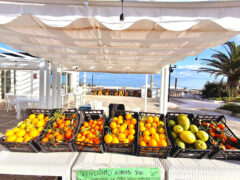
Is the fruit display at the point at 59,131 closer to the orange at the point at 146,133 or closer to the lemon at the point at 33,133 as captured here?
the lemon at the point at 33,133

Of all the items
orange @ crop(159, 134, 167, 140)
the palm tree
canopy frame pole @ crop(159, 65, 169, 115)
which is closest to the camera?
orange @ crop(159, 134, 167, 140)

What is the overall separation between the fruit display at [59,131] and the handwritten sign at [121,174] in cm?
35

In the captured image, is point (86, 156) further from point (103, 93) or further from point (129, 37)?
point (103, 93)

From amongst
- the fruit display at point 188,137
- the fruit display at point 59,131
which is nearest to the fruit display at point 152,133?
the fruit display at point 188,137

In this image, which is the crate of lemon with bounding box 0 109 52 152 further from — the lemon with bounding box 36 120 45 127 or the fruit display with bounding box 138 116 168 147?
the fruit display with bounding box 138 116 168 147

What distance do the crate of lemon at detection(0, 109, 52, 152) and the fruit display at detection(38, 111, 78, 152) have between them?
80 mm

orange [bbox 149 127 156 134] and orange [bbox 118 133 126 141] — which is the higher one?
orange [bbox 149 127 156 134]

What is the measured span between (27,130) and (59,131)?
359mm

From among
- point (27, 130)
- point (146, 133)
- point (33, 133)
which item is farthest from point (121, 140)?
point (27, 130)

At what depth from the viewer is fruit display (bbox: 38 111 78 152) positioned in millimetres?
1321

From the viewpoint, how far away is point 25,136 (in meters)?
1.39

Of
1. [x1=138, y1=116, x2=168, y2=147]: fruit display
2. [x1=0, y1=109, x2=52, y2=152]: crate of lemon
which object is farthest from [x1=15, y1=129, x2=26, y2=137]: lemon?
[x1=138, y1=116, x2=168, y2=147]: fruit display

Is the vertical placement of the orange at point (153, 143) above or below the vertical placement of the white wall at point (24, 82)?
below

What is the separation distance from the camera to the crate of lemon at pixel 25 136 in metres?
1.30
